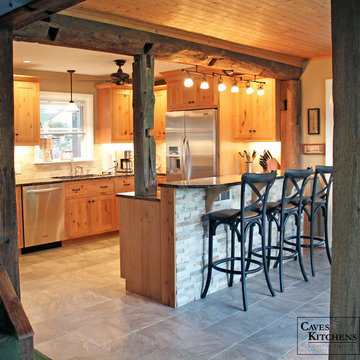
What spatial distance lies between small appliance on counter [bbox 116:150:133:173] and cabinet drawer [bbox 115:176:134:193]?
0.49m

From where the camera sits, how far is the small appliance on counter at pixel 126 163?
7839 millimetres

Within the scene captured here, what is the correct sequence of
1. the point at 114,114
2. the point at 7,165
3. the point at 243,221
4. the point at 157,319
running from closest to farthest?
the point at 7,165 → the point at 157,319 → the point at 243,221 → the point at 114,114

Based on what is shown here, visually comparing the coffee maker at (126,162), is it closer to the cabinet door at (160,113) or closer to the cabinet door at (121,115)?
the cabinet door at (121,115)

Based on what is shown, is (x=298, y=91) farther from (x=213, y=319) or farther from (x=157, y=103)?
(x=213, y=319)

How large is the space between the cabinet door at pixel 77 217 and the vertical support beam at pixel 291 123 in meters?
2.92

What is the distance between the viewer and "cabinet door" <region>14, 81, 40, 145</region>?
6477 mm

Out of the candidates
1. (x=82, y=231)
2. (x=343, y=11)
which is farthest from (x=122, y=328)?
(x=82, y=231)

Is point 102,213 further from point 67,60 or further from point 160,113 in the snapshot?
point 67,60

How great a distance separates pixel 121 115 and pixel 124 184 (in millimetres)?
1234

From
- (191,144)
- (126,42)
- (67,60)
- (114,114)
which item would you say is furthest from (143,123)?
(114,114)

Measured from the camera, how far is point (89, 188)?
675cm

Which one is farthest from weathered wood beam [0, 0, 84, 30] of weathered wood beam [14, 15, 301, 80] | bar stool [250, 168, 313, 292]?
bar stool [250, 168, 313, 292]

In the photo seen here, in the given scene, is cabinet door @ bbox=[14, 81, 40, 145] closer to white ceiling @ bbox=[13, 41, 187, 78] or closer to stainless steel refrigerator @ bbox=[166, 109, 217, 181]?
white ceiling @ bbox=[13, 41, 187, 78]

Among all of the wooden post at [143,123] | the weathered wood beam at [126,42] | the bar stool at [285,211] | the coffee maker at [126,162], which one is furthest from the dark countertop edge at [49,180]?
the bar stool at [285,211]
